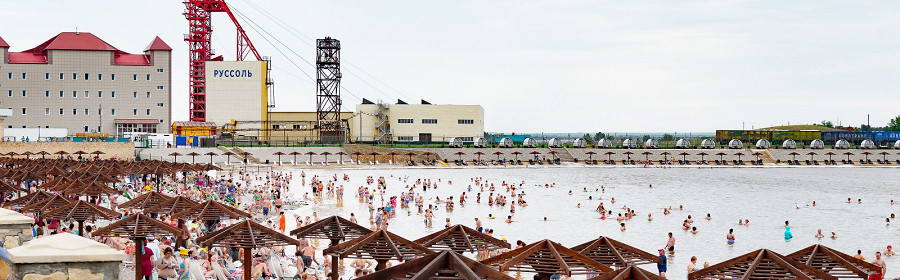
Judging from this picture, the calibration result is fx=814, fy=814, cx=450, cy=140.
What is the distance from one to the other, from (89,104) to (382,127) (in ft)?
107

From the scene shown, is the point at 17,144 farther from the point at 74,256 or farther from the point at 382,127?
the point at 74,256

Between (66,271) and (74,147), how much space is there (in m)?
62.4

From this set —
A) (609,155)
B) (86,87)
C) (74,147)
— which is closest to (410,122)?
(609,155)

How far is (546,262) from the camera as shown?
11.8 metres

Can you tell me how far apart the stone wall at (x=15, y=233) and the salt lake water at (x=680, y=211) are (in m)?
18.0

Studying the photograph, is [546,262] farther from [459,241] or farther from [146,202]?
[146,202]

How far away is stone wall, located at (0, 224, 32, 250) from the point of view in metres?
8.10

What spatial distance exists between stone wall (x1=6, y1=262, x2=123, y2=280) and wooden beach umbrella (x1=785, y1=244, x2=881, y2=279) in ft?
34.5

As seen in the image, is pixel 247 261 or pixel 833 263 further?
pixel 247 261

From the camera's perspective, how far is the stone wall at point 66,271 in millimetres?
6026

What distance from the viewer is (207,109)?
90312 mm

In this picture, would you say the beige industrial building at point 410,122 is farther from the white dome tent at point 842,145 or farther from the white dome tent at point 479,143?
the white dome tent at point 842,145

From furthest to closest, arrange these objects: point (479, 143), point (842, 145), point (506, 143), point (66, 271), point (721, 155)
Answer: point (842, 145), point (506, 143), point (479, 143), point (721, 155), point (66, 271)

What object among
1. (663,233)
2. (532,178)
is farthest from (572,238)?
(532,178)
